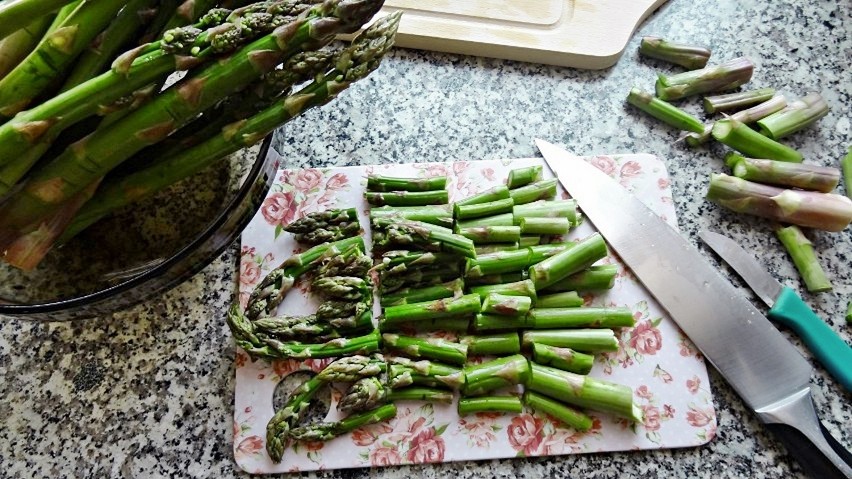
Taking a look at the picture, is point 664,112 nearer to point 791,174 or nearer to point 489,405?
point 791,174

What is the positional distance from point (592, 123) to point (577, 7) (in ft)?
1.20

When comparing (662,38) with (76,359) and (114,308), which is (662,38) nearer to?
(114,308)

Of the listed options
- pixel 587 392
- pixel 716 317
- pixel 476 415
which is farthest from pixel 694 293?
pixel 476 415

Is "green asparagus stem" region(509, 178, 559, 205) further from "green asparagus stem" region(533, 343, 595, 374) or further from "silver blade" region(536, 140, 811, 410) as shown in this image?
"green asparagus stem" region(533, 343, 595, 374)

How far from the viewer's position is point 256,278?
1803mm

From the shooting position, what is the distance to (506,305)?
1.69m

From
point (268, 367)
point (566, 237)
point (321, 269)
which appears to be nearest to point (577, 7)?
point (566, 237)

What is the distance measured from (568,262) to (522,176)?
0.30 m

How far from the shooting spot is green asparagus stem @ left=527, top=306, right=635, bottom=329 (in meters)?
1.72

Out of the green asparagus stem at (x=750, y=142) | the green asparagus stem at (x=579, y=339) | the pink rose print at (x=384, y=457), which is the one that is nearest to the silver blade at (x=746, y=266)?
the green asparagus stem at (x=750, y=142)

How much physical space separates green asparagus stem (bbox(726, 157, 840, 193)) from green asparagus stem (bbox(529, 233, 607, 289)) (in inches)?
21.6

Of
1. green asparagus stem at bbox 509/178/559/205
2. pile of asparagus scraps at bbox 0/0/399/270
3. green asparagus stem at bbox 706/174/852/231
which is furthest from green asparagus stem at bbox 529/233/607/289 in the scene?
pile of asparagus scraps at bbox 0/0/399/270

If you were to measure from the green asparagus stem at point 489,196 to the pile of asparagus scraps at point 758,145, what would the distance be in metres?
0.54

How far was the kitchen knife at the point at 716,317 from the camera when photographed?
5.31 ft
